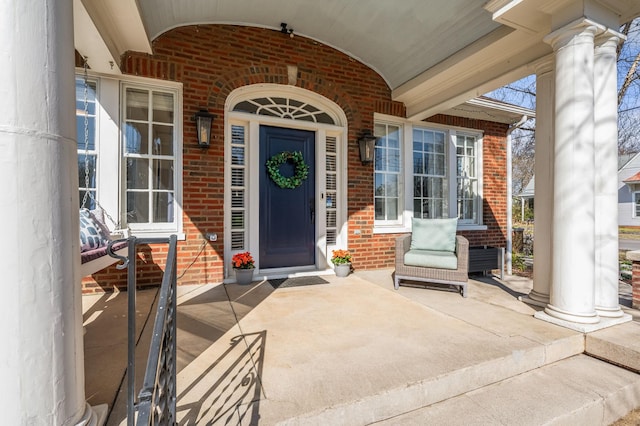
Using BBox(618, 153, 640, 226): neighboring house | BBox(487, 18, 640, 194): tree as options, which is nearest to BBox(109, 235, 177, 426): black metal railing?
BBox(487, 18, 640, 194): tree

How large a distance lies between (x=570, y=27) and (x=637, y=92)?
7.50 meters

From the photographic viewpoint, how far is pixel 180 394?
1.69m

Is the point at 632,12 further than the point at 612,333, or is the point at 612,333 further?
the point at 632,12

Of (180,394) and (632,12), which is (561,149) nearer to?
(632,12)

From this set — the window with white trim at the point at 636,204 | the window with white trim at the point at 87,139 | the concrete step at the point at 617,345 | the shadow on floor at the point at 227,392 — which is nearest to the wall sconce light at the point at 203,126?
the window with white trim at the point at 87,139

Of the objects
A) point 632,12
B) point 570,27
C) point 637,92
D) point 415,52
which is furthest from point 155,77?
point 637,92

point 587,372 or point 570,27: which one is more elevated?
point 570,27

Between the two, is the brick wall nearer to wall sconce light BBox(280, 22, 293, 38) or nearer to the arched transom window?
wall sconce light BBox(280, 22, 293, 38)

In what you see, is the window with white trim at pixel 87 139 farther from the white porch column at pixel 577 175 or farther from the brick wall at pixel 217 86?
the white porch column at pixel 577 175

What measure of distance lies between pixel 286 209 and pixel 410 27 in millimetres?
2742

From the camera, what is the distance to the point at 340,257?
452 centimetres

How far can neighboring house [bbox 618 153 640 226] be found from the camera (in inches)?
654

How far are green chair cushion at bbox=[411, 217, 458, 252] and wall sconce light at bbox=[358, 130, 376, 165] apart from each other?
4.21 ft

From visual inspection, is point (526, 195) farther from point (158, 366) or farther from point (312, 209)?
point (158, 366)
